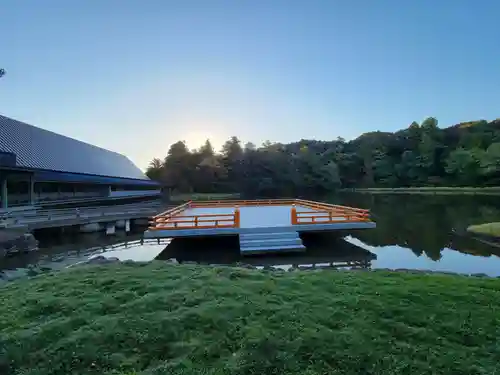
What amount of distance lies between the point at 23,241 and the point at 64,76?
6.71 metres

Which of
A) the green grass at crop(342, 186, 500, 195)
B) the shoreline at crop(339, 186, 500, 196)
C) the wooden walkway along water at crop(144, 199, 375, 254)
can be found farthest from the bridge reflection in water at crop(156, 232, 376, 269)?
the green grass at crop(342, 186, 500, 195)

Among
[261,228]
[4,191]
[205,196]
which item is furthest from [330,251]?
[205,196]

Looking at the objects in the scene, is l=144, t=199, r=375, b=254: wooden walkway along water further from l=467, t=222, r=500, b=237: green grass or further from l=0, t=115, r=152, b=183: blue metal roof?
l=0, t=115, r=152, b=183: blue metal roof

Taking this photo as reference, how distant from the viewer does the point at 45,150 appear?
19516 millimetres

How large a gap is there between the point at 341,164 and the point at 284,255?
41.3m

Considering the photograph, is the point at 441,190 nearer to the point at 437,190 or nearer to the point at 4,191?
the point at 437,190

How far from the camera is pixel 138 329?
9.73 ft

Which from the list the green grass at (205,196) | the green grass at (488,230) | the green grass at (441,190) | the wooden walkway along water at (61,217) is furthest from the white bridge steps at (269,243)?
the green grass at (441,190)

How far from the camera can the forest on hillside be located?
40156 millimetres

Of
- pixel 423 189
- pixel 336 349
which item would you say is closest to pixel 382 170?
pixel 423 189

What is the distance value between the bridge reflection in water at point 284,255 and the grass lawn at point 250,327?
13.0ft

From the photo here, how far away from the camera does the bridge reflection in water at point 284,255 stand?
8.47m

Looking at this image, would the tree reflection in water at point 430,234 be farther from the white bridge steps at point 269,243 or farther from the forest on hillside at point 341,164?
the forest on hillside at point 341,164

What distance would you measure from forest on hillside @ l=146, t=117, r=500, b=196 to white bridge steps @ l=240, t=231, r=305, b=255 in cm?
3076
